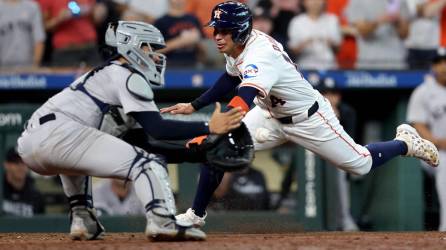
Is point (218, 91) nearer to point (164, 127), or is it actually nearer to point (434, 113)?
point (164, 127)

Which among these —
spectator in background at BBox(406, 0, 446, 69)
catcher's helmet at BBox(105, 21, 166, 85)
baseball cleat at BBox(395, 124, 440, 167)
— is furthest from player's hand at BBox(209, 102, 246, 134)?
spectator in background at BBox(406, 0, 446, 69)

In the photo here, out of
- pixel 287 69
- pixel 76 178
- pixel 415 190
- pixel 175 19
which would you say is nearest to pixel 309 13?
pixel 175 19

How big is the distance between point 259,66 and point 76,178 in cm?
137

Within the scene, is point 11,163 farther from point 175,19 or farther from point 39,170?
point 39,170

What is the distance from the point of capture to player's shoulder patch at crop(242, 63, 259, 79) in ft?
21.5

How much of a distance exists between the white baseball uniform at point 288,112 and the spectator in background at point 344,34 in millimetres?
3704

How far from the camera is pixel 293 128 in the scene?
7.23 metres

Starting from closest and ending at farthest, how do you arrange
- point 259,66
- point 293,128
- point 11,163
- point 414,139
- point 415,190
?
point 259,66 → point 293,128 → point 414,139 → point 11,163 → point 415,190

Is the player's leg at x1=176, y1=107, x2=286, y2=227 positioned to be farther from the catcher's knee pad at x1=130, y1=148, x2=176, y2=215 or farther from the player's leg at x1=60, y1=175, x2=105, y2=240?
the catcher's knee pad at x1=130, y1=148, x2=176, y2=215

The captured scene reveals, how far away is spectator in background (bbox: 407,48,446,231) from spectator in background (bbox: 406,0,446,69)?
48 centimetres

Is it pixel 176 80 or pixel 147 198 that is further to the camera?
pixel 176 80

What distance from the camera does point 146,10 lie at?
10.9 metres

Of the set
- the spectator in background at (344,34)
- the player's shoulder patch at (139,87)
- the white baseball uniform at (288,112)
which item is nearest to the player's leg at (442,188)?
the spectator in background at (344,34)

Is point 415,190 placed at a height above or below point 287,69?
below
